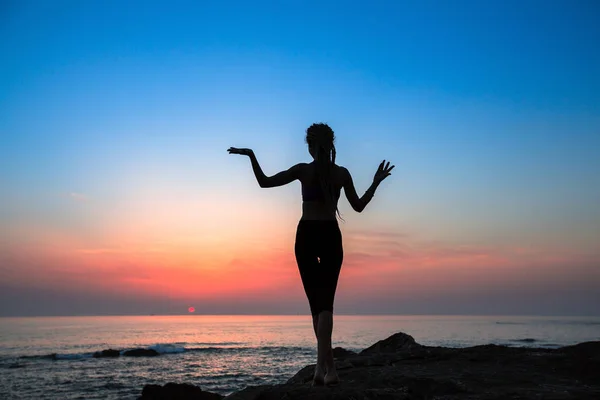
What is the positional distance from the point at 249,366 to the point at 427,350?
25.8m

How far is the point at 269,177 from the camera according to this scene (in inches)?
198

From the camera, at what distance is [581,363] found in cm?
609

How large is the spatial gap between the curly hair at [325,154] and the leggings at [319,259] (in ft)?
1.00

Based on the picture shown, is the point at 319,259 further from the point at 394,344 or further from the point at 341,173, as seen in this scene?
the point at 394,344

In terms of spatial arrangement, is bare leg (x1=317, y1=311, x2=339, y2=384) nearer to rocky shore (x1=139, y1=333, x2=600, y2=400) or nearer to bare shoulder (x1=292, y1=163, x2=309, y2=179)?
rocky shore (x1=139, y1=333, x2=600, y2=400)

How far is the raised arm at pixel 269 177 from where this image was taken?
4949mm

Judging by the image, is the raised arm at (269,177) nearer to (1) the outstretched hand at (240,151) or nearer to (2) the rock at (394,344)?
(1) the outstretched hand at (240,151)

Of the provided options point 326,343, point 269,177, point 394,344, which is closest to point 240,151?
point 269,177

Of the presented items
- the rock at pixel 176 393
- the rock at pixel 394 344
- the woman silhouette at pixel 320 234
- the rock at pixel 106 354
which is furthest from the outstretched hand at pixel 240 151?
the rock at pixel 106 354

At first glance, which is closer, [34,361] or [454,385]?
[454,385]

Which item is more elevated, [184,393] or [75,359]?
[184,393]

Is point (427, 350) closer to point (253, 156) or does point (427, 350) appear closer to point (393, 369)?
point (393, 369)

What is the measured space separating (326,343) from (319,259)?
91cm

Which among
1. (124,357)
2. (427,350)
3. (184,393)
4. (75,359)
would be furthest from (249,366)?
(427,350)
